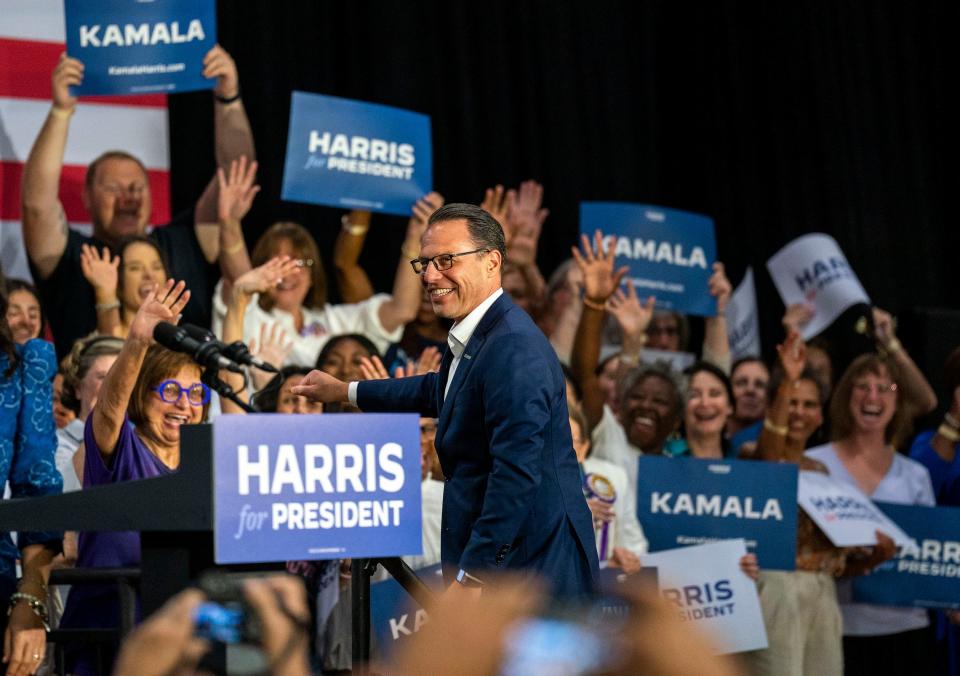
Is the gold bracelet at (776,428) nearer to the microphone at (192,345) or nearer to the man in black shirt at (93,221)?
the man in black shirt at (93,221)

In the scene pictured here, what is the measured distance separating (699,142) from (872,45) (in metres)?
1.18

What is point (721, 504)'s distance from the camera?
201 inches

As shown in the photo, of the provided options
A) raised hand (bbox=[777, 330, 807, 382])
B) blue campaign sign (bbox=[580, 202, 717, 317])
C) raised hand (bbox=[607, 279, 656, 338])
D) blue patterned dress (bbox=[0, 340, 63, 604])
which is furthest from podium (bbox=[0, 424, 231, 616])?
blue campaign sign (bbox=[580, 202, 717, 317])

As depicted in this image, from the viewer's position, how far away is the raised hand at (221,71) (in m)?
5.47

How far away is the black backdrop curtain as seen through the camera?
7586 mm

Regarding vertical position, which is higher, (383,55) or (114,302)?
(383,55)

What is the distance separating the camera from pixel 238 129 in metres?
5.69

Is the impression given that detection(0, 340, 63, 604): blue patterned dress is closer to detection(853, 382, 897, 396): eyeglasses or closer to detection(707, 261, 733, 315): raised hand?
detection(853, 382, 897, 396): eyeglasses

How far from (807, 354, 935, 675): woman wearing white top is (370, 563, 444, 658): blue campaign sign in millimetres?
2007

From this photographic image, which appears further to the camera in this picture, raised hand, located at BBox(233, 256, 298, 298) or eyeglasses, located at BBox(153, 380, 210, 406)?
raised hand, located at BBox(233, 256, 298, 298)

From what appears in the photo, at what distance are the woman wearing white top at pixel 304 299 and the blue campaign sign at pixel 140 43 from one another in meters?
0.46

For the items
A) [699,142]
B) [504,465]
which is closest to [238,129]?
[504,465]

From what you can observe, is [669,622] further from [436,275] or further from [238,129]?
[238,129]

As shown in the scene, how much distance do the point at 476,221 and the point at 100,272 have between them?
2.04 m
